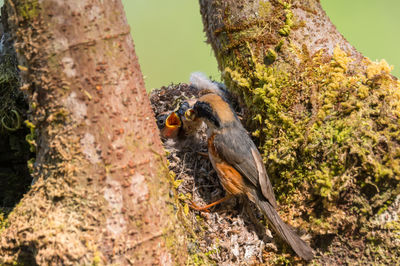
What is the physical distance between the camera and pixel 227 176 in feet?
10.3

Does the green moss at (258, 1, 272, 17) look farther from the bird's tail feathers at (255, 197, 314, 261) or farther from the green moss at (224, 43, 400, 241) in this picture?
the bird's tail feathers at (255, 197, 314, 261)

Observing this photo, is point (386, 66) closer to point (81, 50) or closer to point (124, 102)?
point (124, 102)

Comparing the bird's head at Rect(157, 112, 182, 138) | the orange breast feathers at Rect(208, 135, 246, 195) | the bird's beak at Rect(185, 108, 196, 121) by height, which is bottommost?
the orange breast feathers at Rect(208, 135, 246, 195)

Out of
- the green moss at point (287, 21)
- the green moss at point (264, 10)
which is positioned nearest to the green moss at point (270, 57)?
the green moss at point (287, 21)

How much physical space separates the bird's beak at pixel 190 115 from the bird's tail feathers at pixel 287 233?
121 cm

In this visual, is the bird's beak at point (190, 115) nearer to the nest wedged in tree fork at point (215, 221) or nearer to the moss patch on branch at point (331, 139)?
the nest wedged in tree fork at point (215, 221)

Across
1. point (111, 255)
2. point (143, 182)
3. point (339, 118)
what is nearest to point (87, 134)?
point (143, 182)

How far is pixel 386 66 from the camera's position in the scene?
2.79 m

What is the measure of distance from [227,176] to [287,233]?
73cm

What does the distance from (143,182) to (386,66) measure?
2.05 metres

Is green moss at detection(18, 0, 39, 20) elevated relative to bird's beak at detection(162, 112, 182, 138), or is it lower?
elevated

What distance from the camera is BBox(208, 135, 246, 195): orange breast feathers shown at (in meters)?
3.07

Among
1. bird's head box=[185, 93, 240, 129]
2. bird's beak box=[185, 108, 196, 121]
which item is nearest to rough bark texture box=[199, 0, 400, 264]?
bird's head box=[185, 93, 240, 129]

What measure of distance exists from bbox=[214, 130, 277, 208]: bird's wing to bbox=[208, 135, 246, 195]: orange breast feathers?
4 cm
